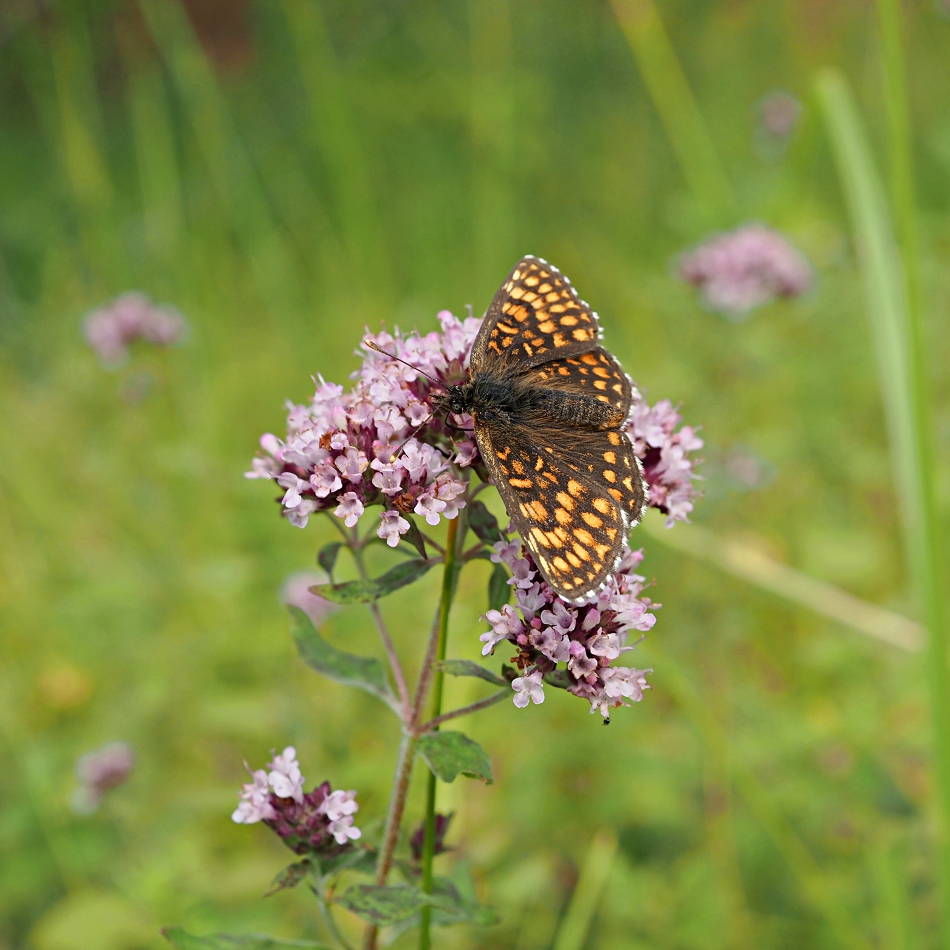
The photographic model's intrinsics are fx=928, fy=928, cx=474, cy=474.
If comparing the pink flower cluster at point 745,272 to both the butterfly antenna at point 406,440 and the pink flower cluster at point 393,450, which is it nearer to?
the pink flower cluster at point 393,450

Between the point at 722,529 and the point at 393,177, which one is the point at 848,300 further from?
the point at 393,177

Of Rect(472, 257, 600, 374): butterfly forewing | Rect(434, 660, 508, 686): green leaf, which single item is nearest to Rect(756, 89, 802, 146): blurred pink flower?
Rect(472, 257, 600, 374): butterfly forewing

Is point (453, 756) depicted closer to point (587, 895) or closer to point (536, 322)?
point (536, 322)

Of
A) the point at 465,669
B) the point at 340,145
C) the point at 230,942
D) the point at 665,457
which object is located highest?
the point at 340,145

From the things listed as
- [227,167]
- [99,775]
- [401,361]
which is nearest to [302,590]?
[99,775]

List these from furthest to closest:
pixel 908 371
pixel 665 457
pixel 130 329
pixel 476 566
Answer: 1. pixel 130 329
2. pixel 476 566
3. pixel 908 371
4. pixel 665 457

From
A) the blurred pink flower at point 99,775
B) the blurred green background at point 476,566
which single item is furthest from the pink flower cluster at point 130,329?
the blurred pink flower at point 99,775

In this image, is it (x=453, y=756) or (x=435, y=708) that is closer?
(x=453, y=756)
